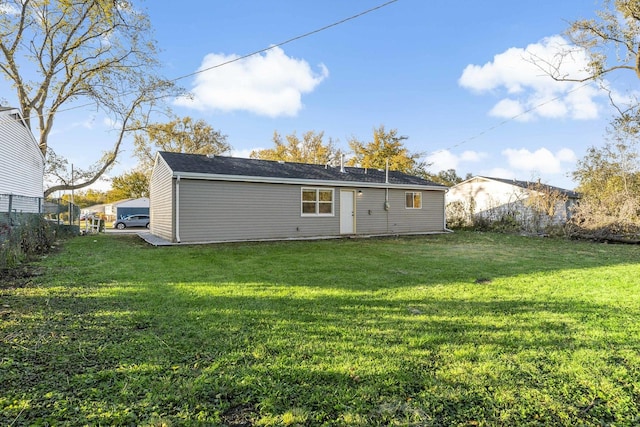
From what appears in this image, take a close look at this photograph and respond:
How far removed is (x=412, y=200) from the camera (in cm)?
1598

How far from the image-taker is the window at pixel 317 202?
13391 mm

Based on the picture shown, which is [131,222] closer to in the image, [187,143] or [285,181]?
[187,143]

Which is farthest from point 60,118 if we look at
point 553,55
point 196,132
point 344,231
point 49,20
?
point 553,55

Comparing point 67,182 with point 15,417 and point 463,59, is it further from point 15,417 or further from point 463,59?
point 15,417

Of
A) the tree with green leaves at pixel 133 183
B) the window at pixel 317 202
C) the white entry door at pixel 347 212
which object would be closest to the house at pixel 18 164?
the window at pixel 317 202

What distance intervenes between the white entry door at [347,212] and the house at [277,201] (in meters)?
0.04

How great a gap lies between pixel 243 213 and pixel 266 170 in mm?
2157

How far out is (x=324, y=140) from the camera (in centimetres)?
3381

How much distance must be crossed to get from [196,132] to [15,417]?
107 ft

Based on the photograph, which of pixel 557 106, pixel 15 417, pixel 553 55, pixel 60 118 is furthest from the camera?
pixel 60 118

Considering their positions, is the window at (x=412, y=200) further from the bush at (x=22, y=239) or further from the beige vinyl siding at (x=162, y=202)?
the bush at (x=22, y=239)

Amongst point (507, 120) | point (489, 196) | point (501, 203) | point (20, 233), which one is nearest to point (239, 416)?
point (20, 233)

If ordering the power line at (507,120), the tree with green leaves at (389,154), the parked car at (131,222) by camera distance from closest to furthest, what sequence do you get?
the power line at (507,120) → the parked car at (131,222) → the tree with green leaves at (389,154)

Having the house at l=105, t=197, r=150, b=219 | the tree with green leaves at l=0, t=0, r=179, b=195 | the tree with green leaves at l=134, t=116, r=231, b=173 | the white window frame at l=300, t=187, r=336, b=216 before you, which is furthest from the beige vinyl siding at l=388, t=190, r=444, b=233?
the house at l=105, t=197, r=150, b=219
